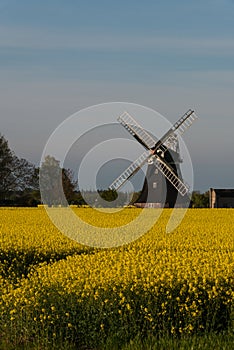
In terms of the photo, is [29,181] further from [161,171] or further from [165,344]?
[165,344]

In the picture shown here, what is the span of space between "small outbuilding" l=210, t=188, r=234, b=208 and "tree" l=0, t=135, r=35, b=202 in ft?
68.7

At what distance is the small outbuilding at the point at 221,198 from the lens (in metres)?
85.7

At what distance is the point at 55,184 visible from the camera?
256ft

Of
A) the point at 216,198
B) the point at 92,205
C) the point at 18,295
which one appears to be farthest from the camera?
the point at 216,198

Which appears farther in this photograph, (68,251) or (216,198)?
(216,198)

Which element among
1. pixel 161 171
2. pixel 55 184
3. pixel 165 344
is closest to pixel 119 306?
pixel 165 344

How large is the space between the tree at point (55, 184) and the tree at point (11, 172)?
214 centimetres

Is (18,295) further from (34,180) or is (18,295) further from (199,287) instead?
(34,180)

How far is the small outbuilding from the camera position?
3374 inches

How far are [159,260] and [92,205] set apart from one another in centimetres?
3643

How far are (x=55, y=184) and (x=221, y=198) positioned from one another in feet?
65.6

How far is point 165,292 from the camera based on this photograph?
37.0 feet

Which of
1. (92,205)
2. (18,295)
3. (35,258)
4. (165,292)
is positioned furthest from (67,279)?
(92,205)

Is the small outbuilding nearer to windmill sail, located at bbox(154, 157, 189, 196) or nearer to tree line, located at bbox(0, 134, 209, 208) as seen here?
tree line, located at bbox(0, 134, 209, 208)
